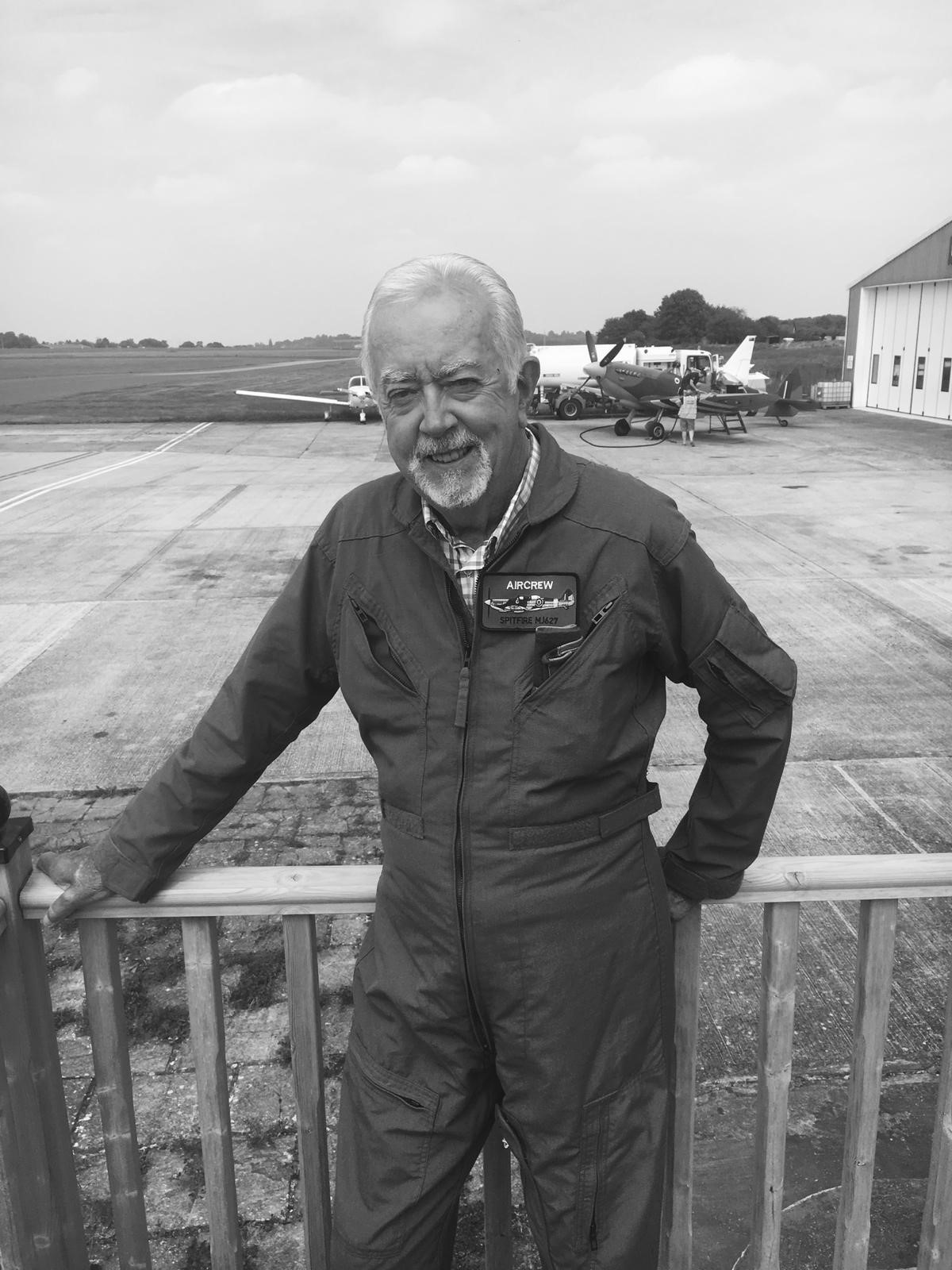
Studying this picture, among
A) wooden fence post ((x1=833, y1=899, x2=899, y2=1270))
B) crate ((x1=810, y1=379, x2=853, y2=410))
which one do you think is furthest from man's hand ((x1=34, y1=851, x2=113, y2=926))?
crate ((x1=810, y1=379, x2=853, y2=410))

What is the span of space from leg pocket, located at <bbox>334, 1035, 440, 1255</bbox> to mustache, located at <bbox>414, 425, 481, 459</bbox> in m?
1.07

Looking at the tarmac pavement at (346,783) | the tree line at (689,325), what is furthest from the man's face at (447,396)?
the tree line at (689,325)

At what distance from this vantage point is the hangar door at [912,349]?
2952 centimetres

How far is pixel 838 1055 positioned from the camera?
3.54 meters

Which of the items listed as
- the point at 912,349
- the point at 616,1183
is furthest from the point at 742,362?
the point at 616,1183

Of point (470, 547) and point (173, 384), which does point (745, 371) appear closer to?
point (470, 547)

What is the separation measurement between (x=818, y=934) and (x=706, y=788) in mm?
2733

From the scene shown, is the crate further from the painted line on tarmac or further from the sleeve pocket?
the sleeve pocket

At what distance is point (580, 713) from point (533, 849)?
0.23 m

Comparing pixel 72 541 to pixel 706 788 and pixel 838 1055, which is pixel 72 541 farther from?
pixel 706 788

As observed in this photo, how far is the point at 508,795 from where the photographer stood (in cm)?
169

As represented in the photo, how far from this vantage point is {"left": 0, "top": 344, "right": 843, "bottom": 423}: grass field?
3854 centimetres

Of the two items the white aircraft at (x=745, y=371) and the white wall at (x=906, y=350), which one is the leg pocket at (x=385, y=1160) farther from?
the white aircraft at (x=745, y=371)

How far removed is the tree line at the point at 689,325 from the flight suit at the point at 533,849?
99.9 metres
